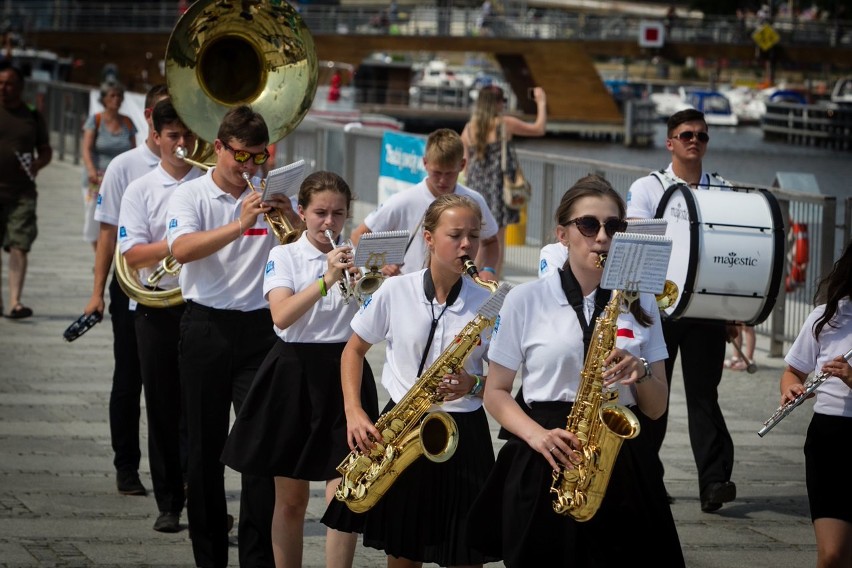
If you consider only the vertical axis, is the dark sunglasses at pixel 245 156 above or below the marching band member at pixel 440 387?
above

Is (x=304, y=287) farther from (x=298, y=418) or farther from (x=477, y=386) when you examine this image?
(x=477, y=386)

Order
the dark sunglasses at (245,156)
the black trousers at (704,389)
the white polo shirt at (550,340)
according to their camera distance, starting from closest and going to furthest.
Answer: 1. the white polo shirt at (550,340)
2. the dark sunglasses at (245,156)
3. the black trousers at (704,389)

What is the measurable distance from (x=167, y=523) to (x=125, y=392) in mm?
955

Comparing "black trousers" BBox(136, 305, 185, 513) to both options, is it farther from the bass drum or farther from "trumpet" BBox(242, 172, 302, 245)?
the bass drum

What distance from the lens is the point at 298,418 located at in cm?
596

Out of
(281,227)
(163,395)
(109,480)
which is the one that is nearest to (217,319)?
(281,227)

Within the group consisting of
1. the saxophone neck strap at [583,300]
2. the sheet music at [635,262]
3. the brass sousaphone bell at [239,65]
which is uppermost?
the brass sousaphone bell at [239,65]

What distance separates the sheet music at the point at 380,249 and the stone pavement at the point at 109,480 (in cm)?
134

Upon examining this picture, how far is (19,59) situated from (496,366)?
144 feet

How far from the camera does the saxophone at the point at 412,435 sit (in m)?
5.17

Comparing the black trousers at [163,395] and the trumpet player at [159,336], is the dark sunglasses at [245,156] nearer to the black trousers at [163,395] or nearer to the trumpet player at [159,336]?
the trumpet player at [159,336]

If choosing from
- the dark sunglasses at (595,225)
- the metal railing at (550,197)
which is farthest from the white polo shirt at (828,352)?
the metal railing at (550,197)

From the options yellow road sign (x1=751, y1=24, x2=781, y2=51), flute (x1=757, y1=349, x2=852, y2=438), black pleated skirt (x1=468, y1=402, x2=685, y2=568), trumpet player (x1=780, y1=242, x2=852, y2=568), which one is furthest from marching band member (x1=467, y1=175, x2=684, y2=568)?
yellow road sign (x1=751, y1=24, x2=781, y2=51)

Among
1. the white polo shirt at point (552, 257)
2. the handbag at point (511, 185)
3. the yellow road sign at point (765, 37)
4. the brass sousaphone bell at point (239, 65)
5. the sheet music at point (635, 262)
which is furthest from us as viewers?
the yellow road sign at point (765, 37)
